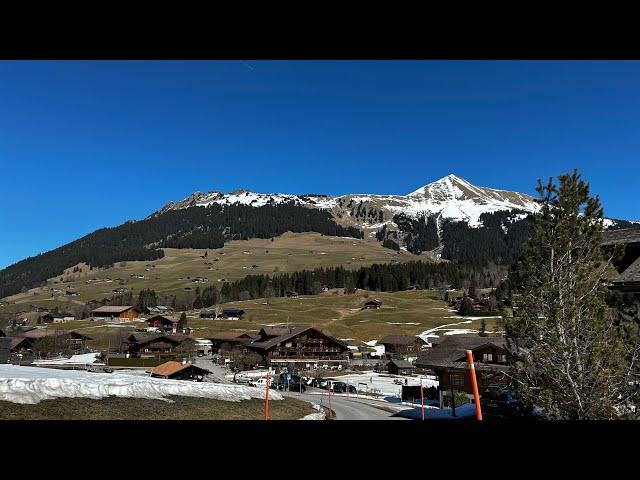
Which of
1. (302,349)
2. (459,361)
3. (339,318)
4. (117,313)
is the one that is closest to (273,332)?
(302,349)

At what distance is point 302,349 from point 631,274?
3427 inches

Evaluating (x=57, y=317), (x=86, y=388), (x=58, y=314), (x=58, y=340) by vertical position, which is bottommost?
(x=58, y=340)

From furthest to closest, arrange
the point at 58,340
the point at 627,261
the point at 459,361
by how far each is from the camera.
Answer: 1. the point at 58,340
2. the point at 459,361
3. the point at 627,261

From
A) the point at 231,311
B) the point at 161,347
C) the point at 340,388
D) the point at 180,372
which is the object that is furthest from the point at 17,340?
the point at 340,388

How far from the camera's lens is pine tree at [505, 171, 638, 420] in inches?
430

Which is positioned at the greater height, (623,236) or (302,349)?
(623,236)

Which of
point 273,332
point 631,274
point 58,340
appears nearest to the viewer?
point 631,274

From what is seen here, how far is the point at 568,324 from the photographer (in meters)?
11.4

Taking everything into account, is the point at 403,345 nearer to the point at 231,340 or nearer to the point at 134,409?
the point at 231,340

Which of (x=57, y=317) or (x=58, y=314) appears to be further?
(x=58, y=314)

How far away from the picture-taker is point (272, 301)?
190375 millimetres

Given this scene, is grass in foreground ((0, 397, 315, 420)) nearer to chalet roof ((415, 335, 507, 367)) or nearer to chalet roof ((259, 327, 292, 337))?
chalet roof ((415, 335, 507, 367))
